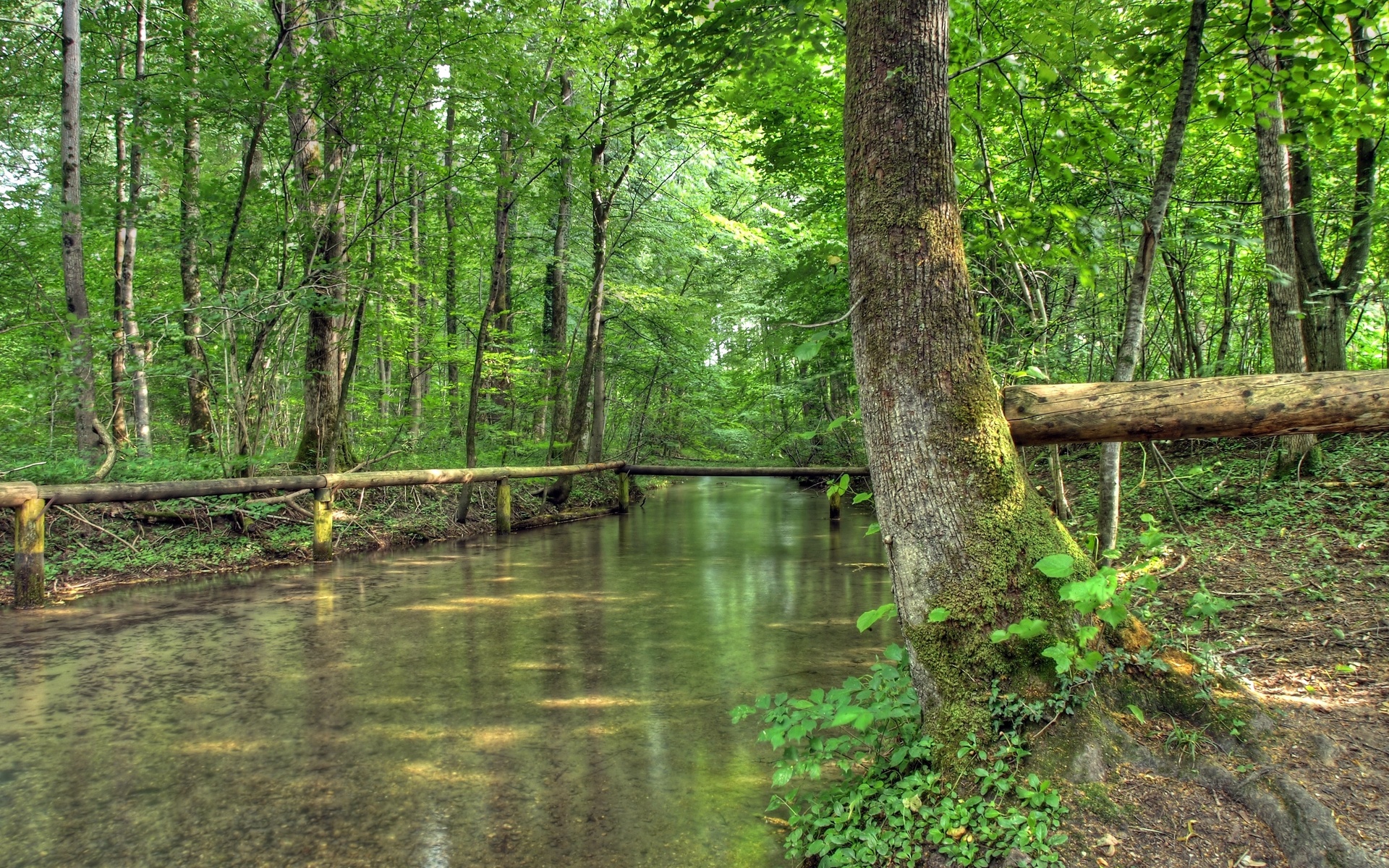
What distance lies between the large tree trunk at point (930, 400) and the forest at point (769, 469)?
1 cm

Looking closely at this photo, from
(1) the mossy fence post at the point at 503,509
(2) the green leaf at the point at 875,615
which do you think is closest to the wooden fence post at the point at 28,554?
(1) the mossy fence post at the point at 503,509

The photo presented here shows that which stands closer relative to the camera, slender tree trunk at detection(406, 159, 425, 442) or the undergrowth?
the undergrowth

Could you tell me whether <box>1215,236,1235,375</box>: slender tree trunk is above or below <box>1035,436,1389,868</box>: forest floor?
above

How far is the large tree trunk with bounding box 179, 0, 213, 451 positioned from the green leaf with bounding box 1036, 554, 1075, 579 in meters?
6.55

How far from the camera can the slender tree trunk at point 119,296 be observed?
6925mm

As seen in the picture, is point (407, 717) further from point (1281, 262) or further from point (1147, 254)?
point (1281, 262)

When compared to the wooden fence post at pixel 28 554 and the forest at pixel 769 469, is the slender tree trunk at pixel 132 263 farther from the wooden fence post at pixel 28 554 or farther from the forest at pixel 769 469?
the wooden fence post at pixel 28 554

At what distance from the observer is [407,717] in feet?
10.9

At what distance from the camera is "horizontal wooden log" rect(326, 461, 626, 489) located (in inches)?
A: 293

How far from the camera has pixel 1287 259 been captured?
5766mm

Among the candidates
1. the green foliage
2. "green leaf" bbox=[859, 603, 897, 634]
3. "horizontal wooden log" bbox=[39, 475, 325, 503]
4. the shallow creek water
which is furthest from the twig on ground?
"green leaf" bbox=[859, 603, 897, 634]

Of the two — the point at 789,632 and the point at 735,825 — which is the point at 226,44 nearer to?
the point at 789,632

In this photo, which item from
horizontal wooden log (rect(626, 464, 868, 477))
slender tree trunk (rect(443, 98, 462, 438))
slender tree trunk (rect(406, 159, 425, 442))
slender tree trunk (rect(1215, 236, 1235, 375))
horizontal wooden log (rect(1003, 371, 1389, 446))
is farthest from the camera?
horizontal wooden log (rect(626, 464, 868, 477))

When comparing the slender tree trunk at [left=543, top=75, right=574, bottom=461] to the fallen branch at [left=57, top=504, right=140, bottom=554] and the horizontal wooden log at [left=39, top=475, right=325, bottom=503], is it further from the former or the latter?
the fallen branch at [left=57, top=504, right=140, bottom=554]
